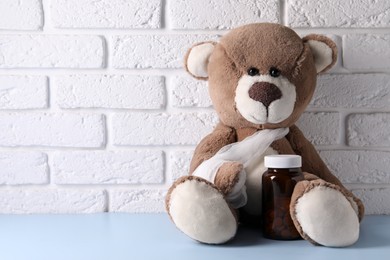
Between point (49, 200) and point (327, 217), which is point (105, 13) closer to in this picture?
point (49, 200)

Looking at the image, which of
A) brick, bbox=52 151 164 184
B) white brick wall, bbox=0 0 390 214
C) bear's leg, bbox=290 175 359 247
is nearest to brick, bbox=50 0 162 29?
white brick wall, bbox=0 0 390 214

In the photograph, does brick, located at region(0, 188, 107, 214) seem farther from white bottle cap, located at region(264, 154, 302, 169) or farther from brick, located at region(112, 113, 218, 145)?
white bottle cap, located at region(264, 154, 302, 169)

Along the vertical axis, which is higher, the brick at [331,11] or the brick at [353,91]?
the brick at [331,11]

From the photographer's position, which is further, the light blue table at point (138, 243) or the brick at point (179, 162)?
the brick at point (179, 162)

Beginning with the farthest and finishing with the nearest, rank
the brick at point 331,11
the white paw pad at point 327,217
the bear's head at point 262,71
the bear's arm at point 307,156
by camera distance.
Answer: the brick at point 331,11 → the bear's arm at point 307,156 → the bear's head at point 262,71 → the white paw pad at point 327,217

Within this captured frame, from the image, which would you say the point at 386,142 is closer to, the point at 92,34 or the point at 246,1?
the point at 246,1

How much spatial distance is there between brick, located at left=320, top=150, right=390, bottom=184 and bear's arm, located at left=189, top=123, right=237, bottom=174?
0.84ft

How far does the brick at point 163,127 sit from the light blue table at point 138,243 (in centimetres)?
17

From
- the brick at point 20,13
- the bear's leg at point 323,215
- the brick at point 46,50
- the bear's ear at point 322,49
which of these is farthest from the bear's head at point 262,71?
the brick at point 20,13

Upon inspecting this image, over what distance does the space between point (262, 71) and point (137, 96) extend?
1.06 ft

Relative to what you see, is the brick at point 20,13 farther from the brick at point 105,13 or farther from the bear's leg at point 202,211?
the bear's leg at point 202,211

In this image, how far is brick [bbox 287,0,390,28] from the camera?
1072 mm

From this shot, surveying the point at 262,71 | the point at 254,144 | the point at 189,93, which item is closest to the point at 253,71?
the point at 262,71

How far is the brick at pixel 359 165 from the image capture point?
3.57ft
